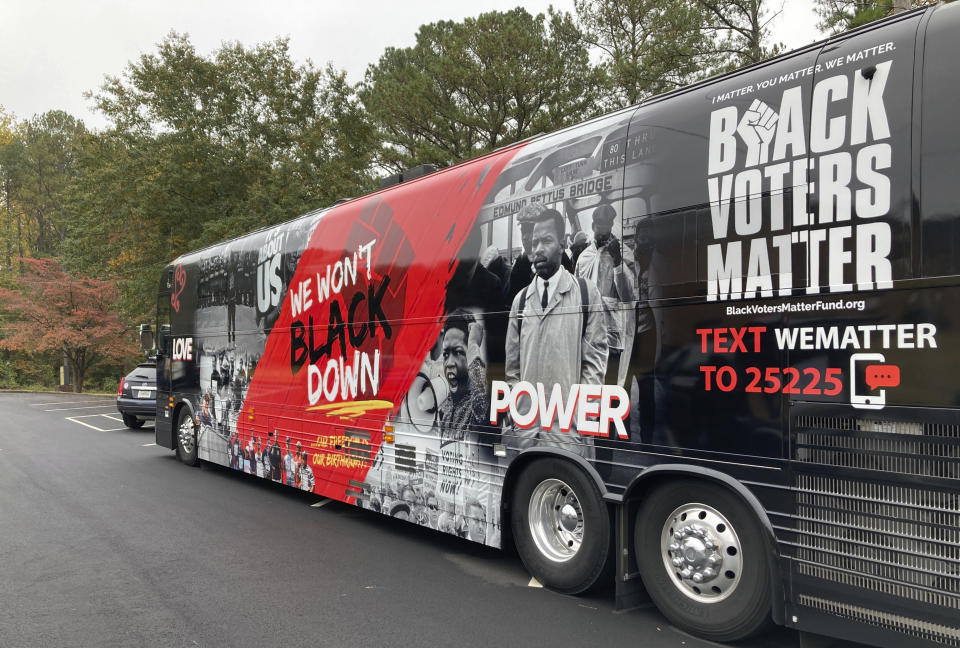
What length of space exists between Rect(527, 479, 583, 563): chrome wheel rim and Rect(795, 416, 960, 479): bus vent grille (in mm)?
1810

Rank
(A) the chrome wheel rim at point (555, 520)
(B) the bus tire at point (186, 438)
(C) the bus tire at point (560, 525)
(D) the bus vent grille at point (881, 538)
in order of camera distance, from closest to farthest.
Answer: (D) the bus vent grille at point (881, 538)
(C) the bus tire at point (560, 525)
(A) the chrome wheel rim at point (555, 520)
(B) the bus tire at point (186, 438)

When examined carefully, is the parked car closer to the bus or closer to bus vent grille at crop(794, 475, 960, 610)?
the bus

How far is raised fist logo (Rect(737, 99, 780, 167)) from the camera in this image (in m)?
3.89

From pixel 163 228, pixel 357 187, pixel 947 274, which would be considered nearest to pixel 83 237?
pixel 163 228

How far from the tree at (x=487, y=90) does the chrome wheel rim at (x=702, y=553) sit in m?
17.4

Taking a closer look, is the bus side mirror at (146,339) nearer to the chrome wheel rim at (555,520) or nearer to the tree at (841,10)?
the chrome wheel rim at (555,520)

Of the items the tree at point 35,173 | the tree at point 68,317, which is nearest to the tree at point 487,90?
the tree at point 68,317

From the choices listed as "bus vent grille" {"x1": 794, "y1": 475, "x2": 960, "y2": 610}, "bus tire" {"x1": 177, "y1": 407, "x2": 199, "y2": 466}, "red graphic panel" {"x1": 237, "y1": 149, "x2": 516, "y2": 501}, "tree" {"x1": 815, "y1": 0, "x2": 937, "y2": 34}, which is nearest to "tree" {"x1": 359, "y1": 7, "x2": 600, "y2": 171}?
"tree" {"x1": 815, "y1": 0, "x2": 937, "y2": 34}

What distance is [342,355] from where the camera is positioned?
7.57 meters

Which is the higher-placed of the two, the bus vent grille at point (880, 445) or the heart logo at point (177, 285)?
the heart logo at point (177, 285)

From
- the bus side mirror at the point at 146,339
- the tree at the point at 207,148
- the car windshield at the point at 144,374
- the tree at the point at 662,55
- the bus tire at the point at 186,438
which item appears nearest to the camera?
the bus tire at the point at 186,438

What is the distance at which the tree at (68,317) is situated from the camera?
3050cm

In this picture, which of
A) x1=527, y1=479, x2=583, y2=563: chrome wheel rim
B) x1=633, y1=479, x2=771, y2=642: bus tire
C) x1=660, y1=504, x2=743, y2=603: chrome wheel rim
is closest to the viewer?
x1=633, y1=479, x2=771, y2=642: bus tire

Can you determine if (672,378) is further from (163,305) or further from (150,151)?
(150,151)
